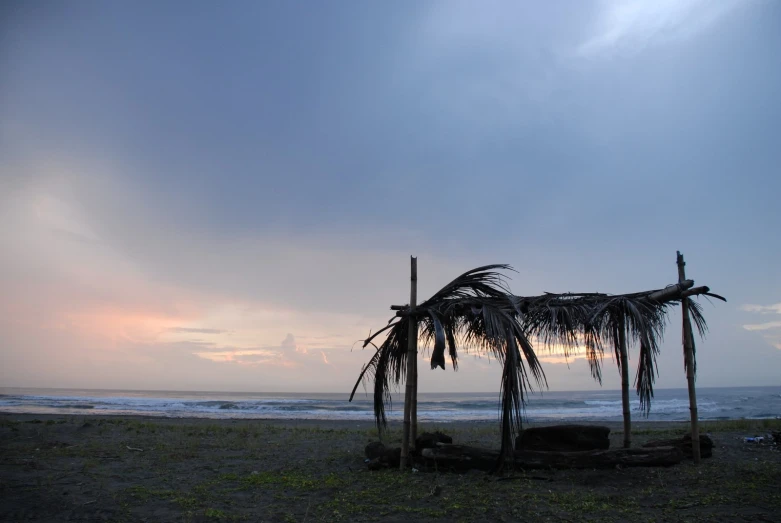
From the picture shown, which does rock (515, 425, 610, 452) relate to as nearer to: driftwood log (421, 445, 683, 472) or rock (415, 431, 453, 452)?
driftwood log (421, 445, 683, 472)

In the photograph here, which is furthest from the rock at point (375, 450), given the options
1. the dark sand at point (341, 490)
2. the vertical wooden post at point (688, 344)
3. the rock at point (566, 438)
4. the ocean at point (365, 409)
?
the ocean at point (365, 409)

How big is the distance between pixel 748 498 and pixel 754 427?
10.7 metres

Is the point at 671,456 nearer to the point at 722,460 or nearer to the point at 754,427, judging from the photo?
the point at 722,460

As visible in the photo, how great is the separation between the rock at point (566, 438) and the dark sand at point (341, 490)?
3.62ft

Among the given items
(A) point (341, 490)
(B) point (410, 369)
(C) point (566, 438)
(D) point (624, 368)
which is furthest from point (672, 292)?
(A) point (341, 490)

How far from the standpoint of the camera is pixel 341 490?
22.6 feet

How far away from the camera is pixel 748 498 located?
19.5 ft

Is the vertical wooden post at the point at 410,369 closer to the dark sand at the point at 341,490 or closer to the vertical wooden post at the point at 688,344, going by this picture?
the dark sand at the point at 341,490

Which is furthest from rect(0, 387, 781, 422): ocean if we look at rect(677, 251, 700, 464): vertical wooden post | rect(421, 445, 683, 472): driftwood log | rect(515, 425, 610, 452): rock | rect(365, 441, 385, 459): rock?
rect(677, 251, 700, 464): vertical wooden post

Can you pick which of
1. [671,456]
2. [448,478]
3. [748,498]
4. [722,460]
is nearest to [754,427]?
[722,460]

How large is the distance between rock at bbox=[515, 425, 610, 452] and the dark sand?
110 cm

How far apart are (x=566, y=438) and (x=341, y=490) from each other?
4.22m

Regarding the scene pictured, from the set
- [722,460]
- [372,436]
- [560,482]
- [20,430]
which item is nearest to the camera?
[560,482]

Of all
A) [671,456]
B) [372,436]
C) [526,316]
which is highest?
[526,316]
